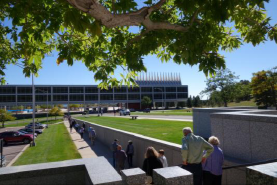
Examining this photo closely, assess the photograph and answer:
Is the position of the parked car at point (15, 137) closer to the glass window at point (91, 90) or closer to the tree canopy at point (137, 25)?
the tree canopy at point (137, 25)

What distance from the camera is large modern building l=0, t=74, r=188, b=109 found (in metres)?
A: 83.2

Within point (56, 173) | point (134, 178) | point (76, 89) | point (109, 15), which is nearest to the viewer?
point (134, 178)

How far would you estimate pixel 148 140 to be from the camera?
1038 cm

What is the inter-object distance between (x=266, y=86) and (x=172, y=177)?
4424 centimetres

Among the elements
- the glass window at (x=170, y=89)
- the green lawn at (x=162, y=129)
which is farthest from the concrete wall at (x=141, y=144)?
the glass window at (x=170, y=89)

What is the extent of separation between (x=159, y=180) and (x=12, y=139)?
90.6 feet

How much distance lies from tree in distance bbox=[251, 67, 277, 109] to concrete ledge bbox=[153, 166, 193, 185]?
142 feet

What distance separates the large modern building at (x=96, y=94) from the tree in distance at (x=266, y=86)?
46.9 meters

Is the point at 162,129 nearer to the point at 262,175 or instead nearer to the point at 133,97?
the point at 262,175

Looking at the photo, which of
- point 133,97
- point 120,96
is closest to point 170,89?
point 133,97

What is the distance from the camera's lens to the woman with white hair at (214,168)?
4973 mm

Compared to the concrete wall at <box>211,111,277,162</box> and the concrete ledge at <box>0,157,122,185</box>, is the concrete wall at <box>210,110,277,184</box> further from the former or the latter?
the concrete ledge at <box>0,157,122,185</box>

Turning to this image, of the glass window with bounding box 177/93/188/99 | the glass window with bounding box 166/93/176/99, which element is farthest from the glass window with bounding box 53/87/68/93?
the glass window with bounding box 177/93/188/99

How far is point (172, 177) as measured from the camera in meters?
2.58
